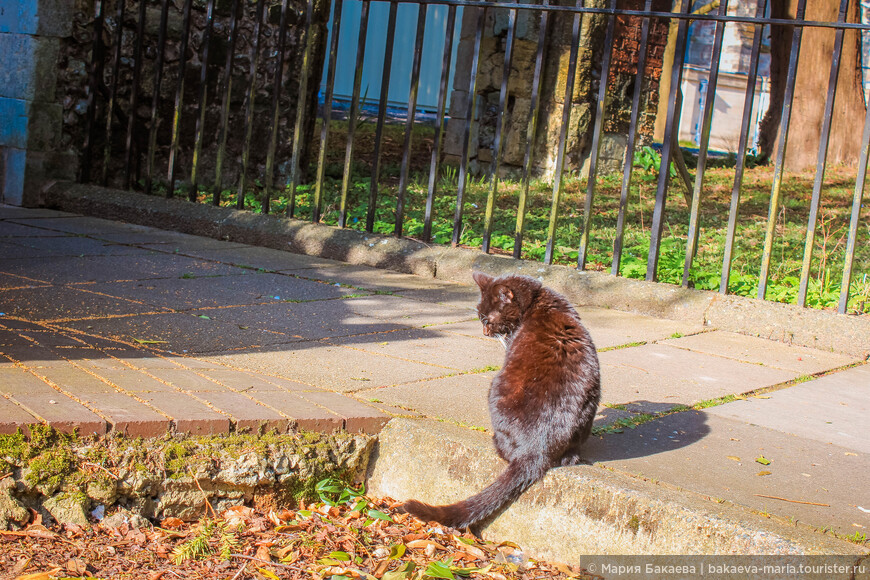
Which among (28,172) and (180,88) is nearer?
(180,88)

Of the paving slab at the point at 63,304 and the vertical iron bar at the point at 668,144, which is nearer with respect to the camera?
the paving slab at the point at 63,304

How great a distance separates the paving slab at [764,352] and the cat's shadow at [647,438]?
106 centimetres

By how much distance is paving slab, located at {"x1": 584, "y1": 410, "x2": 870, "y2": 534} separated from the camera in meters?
2.11

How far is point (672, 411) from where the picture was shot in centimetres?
288

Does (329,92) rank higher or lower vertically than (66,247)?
higher

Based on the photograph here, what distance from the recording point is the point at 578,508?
85.2 inches

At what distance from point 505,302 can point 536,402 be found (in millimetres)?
415

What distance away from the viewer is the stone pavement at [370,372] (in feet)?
7.66

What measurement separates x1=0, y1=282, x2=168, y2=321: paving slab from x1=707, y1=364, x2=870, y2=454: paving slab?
106 inches

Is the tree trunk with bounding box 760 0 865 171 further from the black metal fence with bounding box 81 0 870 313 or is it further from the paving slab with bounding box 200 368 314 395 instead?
the paving slab with bounding box 200 368 314 395

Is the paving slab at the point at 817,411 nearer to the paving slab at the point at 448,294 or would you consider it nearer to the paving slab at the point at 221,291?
the paving slab at the point at 448,294

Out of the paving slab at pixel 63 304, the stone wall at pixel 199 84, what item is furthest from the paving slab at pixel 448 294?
the stone wall at pixel 199 84

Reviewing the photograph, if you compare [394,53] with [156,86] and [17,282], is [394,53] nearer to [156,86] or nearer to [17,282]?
[156,86]

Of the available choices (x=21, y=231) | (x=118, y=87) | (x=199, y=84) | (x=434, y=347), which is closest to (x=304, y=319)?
(x=434, y=347)
